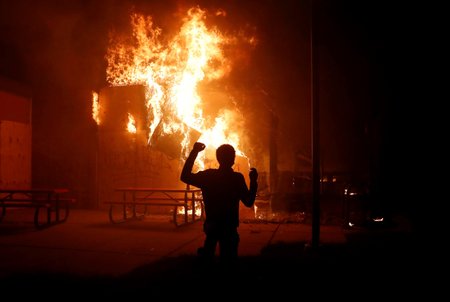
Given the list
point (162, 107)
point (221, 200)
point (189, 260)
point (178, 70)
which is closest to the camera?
point (221, 200)

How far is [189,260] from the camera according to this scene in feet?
19.7

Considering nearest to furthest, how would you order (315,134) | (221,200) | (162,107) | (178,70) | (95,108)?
(221,200), (315,134), (178,70), (162,107), (95,108)

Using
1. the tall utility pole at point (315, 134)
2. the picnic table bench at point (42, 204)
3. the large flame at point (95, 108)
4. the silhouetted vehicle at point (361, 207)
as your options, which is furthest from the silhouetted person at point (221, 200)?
the large flame at point (95, 108)

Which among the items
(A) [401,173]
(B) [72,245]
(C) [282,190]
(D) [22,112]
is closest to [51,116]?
(D) [22,112]

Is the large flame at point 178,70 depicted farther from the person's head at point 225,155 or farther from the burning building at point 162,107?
the person's head at point 225,155

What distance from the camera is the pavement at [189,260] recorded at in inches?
185

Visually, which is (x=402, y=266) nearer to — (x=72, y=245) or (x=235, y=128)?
(x=72, y=245)

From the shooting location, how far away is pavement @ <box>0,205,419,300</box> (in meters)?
4.70

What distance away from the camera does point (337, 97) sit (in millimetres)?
10227

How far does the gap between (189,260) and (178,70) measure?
6.63 metres

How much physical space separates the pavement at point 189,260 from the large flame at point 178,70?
310 centimetres

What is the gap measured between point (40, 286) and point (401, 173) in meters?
8.99

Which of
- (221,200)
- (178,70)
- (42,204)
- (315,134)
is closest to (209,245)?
(221,200)

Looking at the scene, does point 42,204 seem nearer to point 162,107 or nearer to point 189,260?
point 162,107
